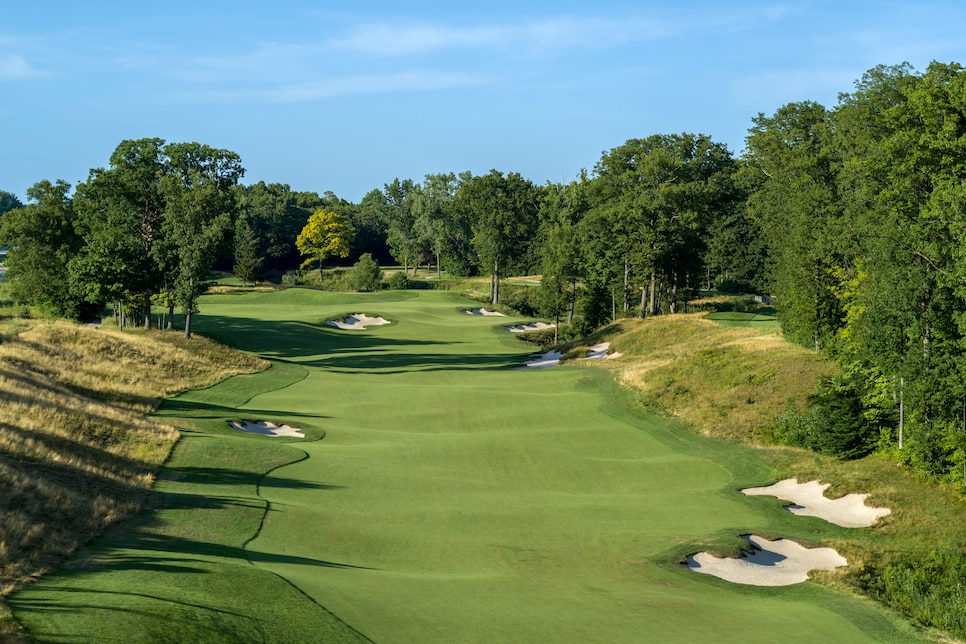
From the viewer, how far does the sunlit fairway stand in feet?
48.0

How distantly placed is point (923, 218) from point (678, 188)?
41.5 m

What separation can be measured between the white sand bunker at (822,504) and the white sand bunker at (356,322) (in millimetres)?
55119

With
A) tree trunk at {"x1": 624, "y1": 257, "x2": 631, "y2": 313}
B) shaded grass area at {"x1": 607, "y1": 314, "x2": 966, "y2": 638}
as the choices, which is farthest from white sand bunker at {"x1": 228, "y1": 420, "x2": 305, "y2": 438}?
tree trunk at {"x1": 624, "y1": 257, "x2": 631, "y2": 313}

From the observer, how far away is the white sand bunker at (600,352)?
200ft

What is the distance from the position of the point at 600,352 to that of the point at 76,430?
41793 millimetres

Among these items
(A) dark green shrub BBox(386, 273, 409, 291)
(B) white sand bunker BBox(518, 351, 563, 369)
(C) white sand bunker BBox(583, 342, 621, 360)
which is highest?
(A) dark green shrub BBox(386, 273, 409, 291)

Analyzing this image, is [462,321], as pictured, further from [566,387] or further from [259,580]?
[259,580]

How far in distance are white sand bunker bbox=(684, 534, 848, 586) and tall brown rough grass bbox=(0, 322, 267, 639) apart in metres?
14.7

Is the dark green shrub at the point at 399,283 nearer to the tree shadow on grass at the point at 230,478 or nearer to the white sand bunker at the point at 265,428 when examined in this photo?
the white sand bunker at the point at 265,428

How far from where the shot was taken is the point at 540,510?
25.7 metres

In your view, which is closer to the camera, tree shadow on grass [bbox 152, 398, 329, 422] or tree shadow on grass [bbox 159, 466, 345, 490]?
tree shadow on grass [bbox 159, 466, 345, 490]

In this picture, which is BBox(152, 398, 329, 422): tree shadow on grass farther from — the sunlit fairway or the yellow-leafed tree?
the yellow-leafed tree

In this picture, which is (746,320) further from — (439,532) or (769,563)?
(439,532)

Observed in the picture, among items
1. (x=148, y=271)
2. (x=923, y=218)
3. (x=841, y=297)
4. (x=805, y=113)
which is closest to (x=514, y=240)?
(x=805, y=113)
